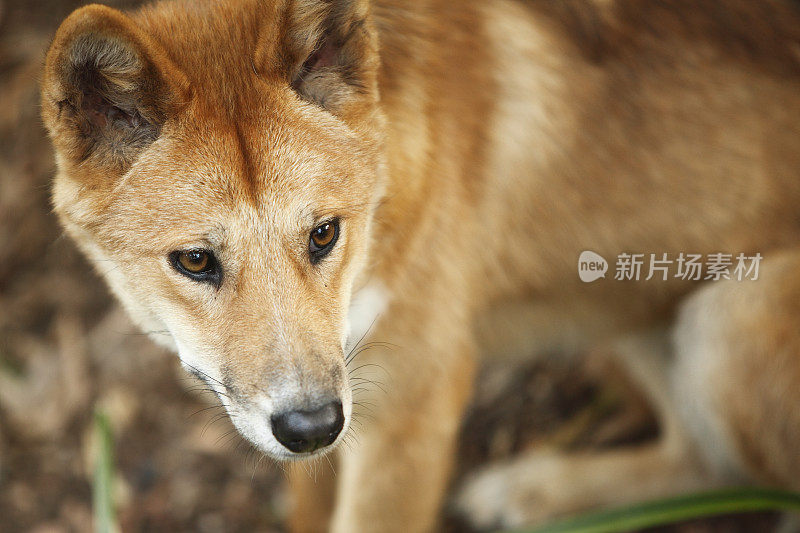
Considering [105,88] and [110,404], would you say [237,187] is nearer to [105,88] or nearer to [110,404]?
[105,88]

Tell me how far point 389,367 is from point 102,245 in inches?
37.9

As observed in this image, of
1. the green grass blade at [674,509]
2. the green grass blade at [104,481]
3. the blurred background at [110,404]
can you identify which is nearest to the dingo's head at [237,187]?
the green grass blade at [104,481]

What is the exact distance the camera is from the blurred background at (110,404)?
3439mm

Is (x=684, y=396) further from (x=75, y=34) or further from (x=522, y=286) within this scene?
(x=75, y=34)

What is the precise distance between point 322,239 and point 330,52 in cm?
50

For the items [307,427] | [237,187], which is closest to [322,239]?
[237,187]

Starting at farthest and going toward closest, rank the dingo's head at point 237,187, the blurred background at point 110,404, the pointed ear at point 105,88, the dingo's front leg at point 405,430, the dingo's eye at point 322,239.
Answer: the blurred background at point 110,404
the dingo's front leg at point 405,430
the dingo's eye at point 322,239
the dingo's head at point 237,187
the pointed ear at point 105,88

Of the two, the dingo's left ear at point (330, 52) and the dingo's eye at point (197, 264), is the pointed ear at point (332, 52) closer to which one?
the dingo's left ear at point (330, 52)

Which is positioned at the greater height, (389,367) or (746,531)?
(389,367)

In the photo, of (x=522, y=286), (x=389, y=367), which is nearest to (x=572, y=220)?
(x=522, y=286)

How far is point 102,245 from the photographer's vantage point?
6.52 ft

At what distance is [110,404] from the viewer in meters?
3.70

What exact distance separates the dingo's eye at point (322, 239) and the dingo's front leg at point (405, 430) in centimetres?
49

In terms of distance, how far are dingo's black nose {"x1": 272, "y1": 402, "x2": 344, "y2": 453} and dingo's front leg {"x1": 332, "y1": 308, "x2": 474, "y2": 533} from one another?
53 cm
